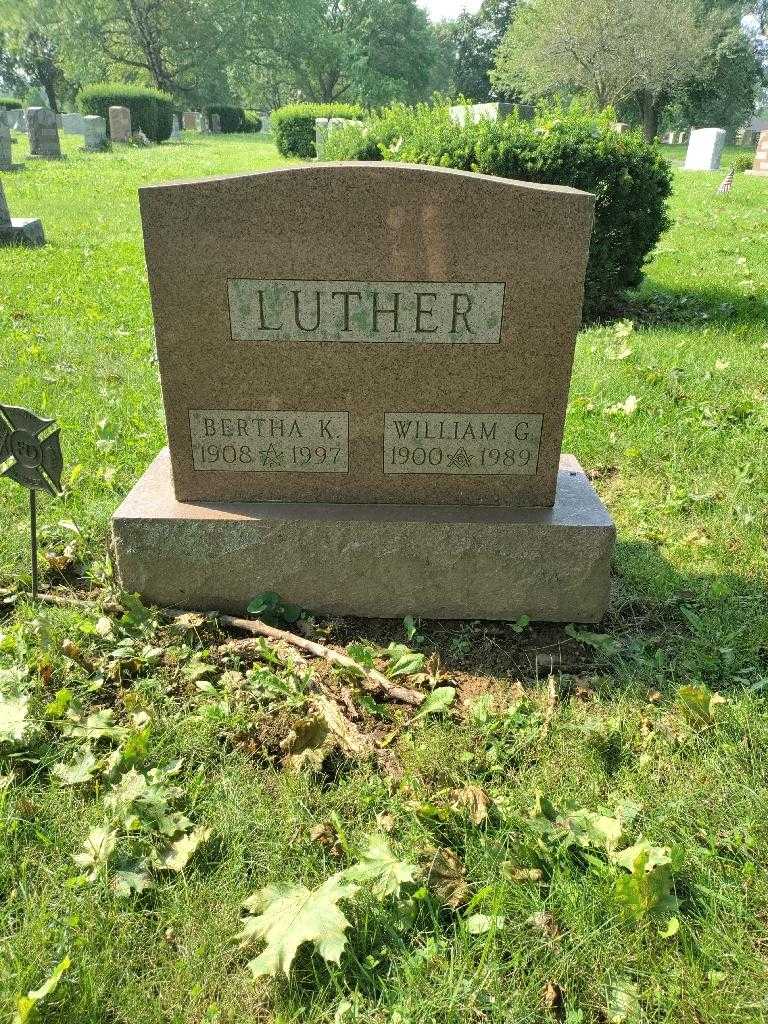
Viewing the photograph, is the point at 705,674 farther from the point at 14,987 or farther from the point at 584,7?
the point at 584,7

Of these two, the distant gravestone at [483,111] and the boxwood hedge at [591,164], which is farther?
the distant gravestone at [483,111]

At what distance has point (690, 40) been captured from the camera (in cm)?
3120

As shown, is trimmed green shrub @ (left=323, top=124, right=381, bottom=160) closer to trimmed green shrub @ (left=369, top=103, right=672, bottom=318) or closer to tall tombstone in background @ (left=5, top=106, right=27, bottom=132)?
trimmed green shrub @ (left=369, top=103, right=672, bottom=318)

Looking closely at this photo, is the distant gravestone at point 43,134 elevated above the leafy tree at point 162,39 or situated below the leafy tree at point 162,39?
below

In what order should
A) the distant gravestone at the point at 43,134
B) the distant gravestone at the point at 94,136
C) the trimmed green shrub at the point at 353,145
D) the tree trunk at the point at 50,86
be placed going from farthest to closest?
the tree trunk at the point at 50,86, the distant gravestone at the point at 94,136, the distant gravestone at the point at 43,134, the trimmed green shrub at the point at 353,145

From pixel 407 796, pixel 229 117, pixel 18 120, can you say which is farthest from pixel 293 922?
pixel 229 117

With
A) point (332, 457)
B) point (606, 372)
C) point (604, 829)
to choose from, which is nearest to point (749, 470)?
point (606, 372)

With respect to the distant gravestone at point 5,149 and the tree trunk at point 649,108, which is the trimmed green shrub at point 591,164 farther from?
the tree trunk at point 649,108

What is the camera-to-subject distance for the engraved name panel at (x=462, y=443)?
268 cm

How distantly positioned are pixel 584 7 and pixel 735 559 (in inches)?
1442

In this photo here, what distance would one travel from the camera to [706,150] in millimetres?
21047

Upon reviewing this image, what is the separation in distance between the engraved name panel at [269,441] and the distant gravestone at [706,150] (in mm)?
22046

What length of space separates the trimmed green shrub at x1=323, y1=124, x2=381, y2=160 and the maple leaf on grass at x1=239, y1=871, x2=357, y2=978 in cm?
647

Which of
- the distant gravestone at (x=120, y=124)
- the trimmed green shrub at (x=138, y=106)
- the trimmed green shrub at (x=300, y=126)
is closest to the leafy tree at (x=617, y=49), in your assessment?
the trimmed green shrub at (x=300, y=126)
